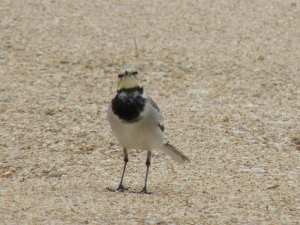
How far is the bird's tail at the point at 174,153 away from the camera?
5477 millimetres

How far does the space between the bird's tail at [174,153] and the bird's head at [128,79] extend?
0.84 metres

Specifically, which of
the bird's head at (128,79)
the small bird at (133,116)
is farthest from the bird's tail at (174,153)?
the bird's head at (128,79)

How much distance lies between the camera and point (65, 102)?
7.31 m

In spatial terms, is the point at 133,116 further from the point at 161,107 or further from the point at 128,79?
the point at 161,107

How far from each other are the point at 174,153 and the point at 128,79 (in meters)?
1.04

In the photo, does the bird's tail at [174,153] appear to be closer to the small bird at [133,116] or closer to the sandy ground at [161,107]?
the sandy ground at [161,107]

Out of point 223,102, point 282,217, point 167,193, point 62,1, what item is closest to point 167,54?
point 223,102

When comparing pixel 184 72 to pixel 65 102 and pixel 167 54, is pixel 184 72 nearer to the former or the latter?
pixel 167 54

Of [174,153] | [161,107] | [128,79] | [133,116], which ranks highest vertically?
[161,107]

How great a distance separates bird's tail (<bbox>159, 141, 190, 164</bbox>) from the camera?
5477 millimetres

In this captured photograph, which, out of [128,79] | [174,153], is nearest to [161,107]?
[174,153]

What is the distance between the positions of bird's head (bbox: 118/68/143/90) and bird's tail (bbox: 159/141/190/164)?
838mm

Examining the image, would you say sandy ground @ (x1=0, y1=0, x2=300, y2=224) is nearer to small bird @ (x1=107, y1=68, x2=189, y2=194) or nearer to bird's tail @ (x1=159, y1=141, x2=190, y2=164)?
bird's tail @ (x1=159, y1=141, x2=190, y2=164)

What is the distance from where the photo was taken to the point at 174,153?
5.52 meters
